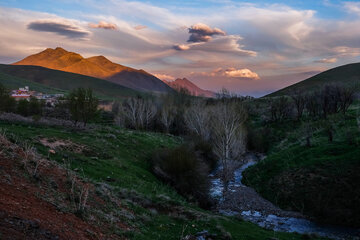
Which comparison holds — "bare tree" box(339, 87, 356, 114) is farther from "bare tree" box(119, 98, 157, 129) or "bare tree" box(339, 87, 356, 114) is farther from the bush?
the bush

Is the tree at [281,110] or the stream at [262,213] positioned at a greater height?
the tree at [281,110]

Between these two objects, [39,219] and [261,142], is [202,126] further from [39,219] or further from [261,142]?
[39,219]

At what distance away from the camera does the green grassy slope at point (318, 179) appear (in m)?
22.7

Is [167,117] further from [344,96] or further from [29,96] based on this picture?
[29,96]

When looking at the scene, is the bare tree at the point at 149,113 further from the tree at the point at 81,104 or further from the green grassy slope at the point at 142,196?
the green grassy slope at the point at 142,196

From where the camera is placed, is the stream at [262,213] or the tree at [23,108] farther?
the tree at [23,108]

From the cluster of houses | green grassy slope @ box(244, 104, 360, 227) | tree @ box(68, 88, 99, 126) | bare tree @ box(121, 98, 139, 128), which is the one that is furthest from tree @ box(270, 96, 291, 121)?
the cluster of houses

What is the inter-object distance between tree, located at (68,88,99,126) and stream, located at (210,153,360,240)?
2284 centimetres

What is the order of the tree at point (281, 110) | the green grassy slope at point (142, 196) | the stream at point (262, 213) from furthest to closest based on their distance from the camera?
the tree at point (281, 110) < the stream at point (262, 213) < the green grassy slope at point (142, 196)

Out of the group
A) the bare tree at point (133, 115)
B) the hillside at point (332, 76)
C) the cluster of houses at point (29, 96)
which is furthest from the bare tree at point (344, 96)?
the hillside at point (332, 76)

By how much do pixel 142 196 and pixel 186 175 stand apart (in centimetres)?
812

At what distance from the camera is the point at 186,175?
25.5m

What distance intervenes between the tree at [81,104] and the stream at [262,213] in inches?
899

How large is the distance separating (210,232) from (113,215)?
5093 millimetres
